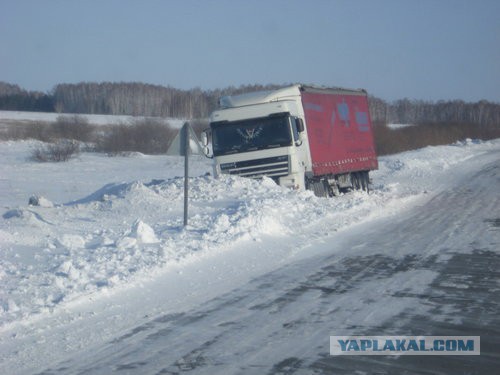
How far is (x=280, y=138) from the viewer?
792 inches

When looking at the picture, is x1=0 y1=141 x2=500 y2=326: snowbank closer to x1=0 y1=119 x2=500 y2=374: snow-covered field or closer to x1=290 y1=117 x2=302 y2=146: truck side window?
x1=0 y1=119 x2=500 y2=374: snow-covered field

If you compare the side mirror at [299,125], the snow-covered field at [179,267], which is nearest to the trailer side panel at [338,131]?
the side mirror at [299,125]

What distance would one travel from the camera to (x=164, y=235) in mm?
13344

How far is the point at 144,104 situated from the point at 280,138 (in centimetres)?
9046

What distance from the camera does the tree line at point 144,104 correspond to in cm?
10338

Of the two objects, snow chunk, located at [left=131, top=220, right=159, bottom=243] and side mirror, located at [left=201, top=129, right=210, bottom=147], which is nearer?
snow chunk, located at [left=131, top=220, right=159, bottom=243]

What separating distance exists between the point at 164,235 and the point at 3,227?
3697 millimetres

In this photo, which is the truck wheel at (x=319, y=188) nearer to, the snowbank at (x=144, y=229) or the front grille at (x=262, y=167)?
the snowbank at (x=144, y=229)

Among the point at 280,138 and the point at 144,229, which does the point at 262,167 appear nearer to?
the point at 280,138

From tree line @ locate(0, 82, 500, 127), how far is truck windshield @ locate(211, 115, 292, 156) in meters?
79.5

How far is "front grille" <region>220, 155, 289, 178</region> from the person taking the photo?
20.4m

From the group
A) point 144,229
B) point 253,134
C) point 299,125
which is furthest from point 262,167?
point 144,229

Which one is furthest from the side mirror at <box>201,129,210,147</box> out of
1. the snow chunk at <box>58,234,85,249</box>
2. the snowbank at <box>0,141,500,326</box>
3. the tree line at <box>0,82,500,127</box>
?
the tree line at <box>0,82,500,127</box>

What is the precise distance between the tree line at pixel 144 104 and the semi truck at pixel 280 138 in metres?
77.7
